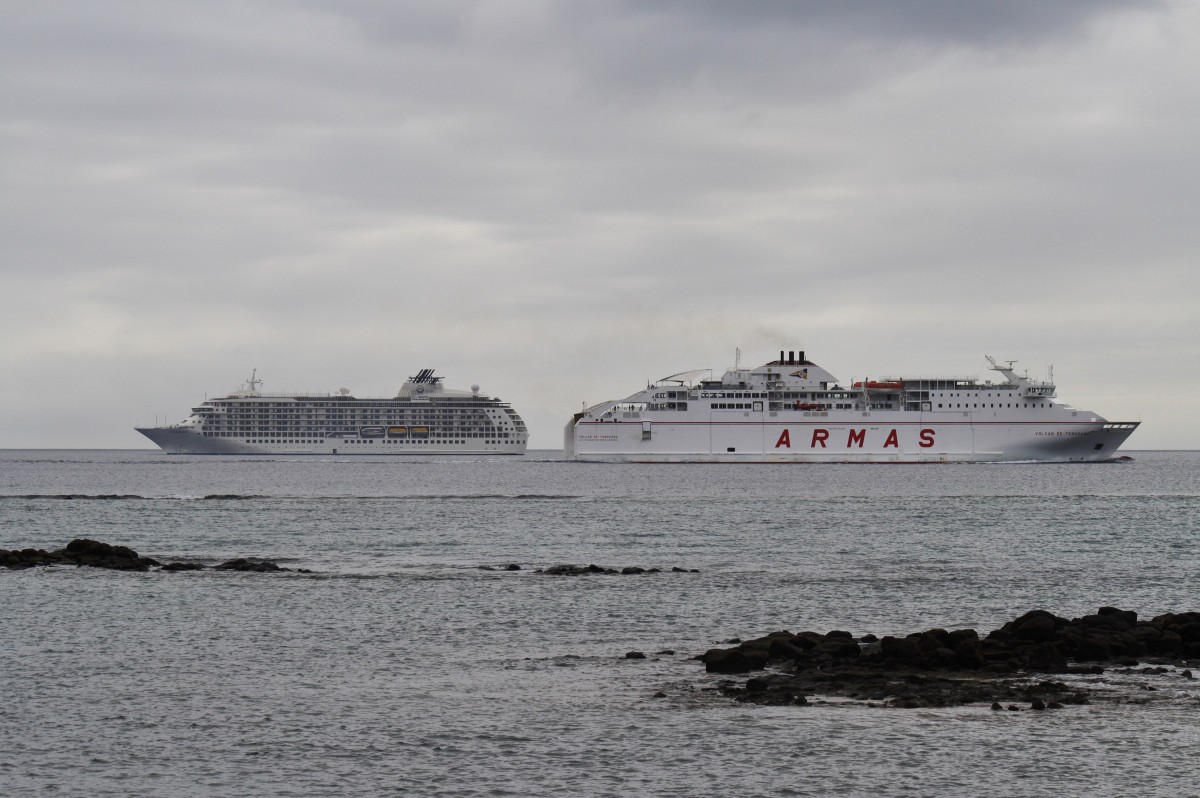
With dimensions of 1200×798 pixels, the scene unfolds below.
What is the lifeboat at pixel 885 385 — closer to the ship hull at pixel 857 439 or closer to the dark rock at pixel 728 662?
the ship hull at pixel 857 439

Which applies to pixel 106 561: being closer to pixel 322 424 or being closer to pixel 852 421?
pixel 852 421

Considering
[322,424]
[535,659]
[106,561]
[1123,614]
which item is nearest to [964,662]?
[1123,614]

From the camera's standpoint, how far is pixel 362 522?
45.8 m

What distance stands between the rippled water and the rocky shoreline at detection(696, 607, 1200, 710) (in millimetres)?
531

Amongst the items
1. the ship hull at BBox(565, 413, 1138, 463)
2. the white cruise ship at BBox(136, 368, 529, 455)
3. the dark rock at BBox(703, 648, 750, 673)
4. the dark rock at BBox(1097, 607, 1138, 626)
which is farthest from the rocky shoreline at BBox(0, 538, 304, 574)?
the white cruise ship at BBox(136, 368, 529, 455)

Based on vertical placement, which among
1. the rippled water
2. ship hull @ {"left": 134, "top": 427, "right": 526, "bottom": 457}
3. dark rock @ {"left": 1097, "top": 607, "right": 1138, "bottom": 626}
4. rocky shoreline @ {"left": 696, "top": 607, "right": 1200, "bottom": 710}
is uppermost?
ship hull @ {"left": 134, "top": 427, "right": 526, "bottom": 457}

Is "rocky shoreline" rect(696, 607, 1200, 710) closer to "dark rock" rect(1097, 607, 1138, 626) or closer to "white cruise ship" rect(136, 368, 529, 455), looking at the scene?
"dark rock" rect(1097, 607, 1138, 626)

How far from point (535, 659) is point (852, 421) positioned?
276 feet

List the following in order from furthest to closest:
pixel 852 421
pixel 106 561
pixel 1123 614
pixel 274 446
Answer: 1. pixel 274 446
2. pixel 852 421
3. pixel 106 561
4. pixel 1123 614

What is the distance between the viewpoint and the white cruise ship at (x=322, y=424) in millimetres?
149125

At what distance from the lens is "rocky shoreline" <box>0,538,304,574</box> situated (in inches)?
1153

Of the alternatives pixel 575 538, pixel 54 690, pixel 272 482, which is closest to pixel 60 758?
pixel 54 690

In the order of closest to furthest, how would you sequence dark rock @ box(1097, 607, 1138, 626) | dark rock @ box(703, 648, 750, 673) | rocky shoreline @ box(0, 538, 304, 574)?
dark rock @ box(703, 648, 750, 673)
dark rock @ box(1097, 607, 1138, 626)
rocky shoreline @ box(0, 538, 304, 574)

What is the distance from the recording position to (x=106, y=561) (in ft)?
Result: 97.6
